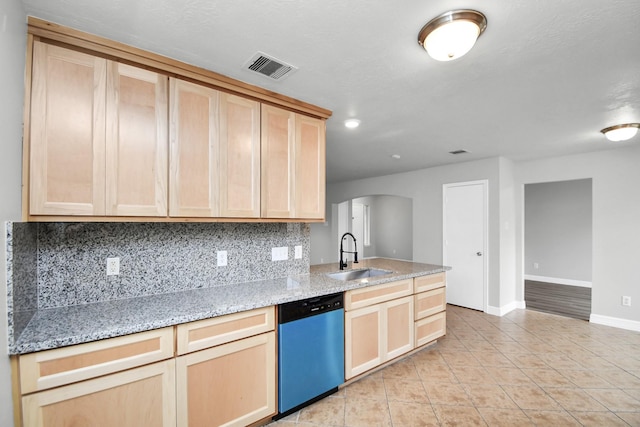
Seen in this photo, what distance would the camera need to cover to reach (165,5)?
1.37 meters

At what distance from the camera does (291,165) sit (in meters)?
2.44

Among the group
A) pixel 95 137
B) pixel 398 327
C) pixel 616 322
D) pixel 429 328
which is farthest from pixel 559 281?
pixel 95 137

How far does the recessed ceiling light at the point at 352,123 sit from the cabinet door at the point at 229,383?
214cm

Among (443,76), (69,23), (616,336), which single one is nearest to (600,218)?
(616,336)

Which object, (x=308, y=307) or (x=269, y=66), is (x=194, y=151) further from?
(x=308, y=307)

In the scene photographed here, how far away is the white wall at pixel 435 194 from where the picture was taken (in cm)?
448

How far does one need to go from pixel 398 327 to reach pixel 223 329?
5.82 feet

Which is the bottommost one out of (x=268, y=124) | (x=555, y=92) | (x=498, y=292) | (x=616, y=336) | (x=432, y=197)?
(x=616, y=336)

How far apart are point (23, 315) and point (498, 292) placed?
5.26 metres

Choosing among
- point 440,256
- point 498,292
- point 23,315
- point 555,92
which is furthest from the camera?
point 440,256

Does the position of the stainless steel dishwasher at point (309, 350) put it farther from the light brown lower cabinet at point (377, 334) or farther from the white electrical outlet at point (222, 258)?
the white electrical outlet at point (222, 258)

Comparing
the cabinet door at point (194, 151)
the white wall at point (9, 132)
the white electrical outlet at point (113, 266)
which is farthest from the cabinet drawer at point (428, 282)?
the white wall at point (9, 132)

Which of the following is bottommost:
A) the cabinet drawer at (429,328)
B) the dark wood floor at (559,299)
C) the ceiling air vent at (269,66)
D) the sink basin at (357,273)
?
the dark wood floor at (559,299)

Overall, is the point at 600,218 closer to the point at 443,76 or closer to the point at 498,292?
the point at 498,292
